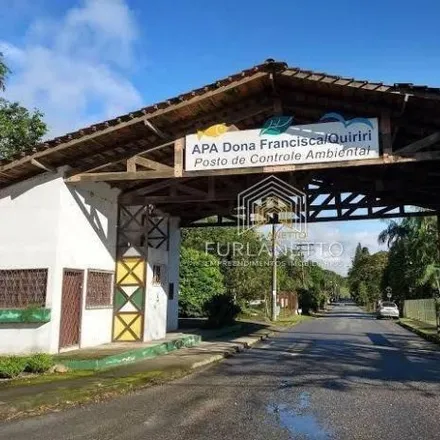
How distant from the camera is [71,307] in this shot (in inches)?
577

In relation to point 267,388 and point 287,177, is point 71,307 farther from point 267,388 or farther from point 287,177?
point 287,177

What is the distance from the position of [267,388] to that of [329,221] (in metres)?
10.4

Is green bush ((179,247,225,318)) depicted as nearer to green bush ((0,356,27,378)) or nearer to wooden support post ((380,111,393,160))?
wooden support post ((380,111,393,160))

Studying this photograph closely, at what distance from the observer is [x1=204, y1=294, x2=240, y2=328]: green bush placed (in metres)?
24.7

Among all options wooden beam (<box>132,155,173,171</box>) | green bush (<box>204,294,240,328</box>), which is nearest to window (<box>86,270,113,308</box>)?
wooden beam (<box>132,155,173,171</box>)

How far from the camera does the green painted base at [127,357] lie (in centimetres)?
1223

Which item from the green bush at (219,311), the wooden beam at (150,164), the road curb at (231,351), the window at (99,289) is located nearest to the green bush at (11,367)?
the road curb at (231,351)

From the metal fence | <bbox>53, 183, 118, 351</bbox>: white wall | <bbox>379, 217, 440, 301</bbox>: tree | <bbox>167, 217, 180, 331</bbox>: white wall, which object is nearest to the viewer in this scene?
<bbox>53, 183, 118, 351</bbox>: white wall

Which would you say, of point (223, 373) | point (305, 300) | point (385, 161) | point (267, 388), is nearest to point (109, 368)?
point (223, 373)

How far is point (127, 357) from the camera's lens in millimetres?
13453

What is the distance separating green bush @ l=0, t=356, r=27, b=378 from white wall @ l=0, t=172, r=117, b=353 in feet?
6.10

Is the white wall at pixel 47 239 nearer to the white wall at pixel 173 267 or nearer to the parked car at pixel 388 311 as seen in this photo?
the white wall at pixel 173 267

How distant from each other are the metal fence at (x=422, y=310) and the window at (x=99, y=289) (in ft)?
69.9

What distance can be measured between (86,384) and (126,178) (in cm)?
593
